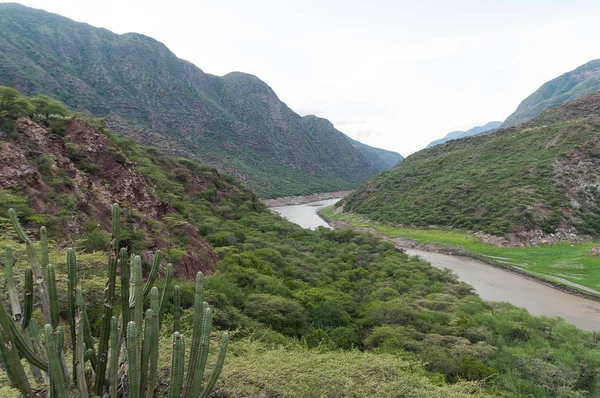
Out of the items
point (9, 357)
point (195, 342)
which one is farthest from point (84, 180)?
point (195, 342)

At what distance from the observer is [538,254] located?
31250mm

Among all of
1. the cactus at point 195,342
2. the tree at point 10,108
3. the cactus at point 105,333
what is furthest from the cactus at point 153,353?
the tree at point 10,108

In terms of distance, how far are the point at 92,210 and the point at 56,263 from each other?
6003mm

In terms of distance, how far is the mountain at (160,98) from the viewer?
6769cm

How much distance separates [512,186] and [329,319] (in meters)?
39.4

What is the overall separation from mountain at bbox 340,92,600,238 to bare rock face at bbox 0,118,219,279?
33.9m

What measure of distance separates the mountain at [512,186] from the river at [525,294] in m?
9.08

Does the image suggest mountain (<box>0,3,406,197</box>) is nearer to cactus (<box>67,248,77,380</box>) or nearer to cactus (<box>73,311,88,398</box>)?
cactus (<box>67,248,77,380</box>)

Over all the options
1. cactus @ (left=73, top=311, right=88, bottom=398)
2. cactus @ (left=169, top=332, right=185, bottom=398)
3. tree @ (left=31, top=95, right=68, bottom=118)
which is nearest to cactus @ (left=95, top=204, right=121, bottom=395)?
cactus @ (left=73, top=311, right=88, bottom=398)

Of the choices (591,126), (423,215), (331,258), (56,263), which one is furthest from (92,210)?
(591,126)

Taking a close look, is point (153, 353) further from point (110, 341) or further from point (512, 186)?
point (512, 186)

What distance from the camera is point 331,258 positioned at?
25.2m

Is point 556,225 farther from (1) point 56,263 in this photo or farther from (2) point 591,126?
(1) point 56,263

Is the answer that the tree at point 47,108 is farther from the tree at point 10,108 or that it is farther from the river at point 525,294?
the river at point 525,294
